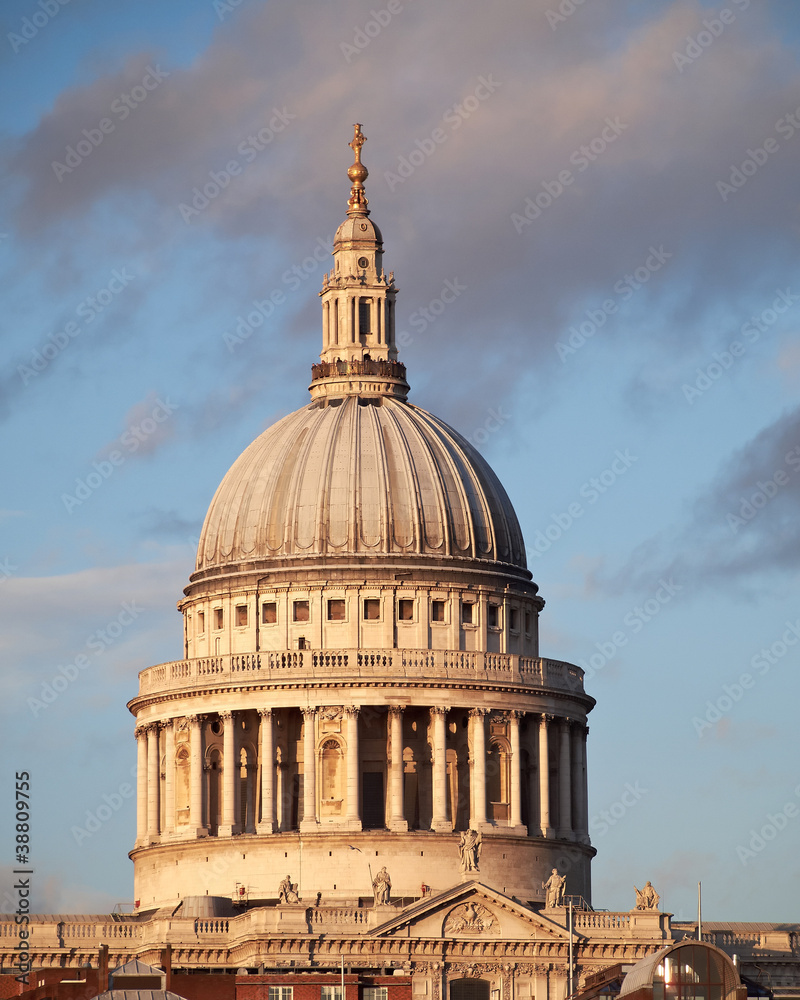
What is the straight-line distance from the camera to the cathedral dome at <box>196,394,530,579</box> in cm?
18350

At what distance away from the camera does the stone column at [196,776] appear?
179125 mm

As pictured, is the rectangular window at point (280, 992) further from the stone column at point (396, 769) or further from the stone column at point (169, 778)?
the stone column at point (169, 778)

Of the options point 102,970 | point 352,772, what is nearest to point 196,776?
point 352,772

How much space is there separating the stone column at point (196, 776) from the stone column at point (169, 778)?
5.47ft

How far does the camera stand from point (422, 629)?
182 meters

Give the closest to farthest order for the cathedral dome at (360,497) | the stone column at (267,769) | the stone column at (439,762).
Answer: the stone column at (439,762) < the stone column at (267,769) < the cathedral dome at (360,497)

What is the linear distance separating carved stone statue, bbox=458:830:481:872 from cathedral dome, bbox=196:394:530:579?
19373mm

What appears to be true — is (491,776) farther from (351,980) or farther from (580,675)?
(351,980)

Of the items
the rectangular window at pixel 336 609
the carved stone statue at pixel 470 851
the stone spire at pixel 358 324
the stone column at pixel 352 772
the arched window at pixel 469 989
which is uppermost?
the stone spire at pixel 358 324

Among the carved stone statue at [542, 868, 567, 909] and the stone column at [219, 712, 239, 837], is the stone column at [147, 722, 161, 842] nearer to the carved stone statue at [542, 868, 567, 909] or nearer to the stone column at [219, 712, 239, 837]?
the stone column at [219, 712, 239, 837]

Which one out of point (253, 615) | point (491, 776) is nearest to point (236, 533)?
point (253, 615)

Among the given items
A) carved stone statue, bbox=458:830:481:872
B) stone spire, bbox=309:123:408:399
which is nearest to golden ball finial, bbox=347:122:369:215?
stone spire, bbox=309:123:408:399

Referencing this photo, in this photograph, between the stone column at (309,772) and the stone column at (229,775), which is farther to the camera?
the stone column at (229,775)

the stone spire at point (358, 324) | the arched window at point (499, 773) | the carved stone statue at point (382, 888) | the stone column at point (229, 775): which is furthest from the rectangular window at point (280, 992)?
the stone spire at point (358, 324)
